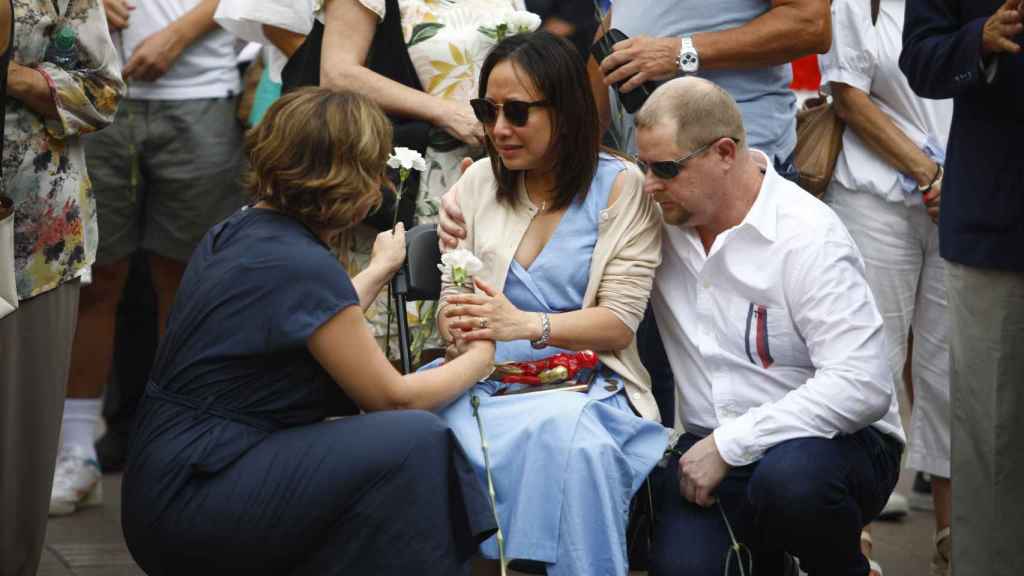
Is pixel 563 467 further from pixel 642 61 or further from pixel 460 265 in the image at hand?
pixel 642 61

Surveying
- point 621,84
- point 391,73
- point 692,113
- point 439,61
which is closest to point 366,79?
point 391,73

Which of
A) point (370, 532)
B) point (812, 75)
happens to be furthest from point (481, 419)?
point (812, 75)

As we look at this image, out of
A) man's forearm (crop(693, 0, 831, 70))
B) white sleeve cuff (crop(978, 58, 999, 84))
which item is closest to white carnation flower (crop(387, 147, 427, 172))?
man's forearm (crop(693, 0, 831, 70))

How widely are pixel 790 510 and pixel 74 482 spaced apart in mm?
2974

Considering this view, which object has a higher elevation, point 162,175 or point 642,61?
point 642,61

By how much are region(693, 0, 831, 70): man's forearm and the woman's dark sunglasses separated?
711 mm

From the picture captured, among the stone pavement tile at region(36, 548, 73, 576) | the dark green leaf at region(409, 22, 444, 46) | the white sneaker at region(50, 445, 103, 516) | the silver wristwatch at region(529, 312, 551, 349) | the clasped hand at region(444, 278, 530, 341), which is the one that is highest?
the dark green leaf at region(409, 22, 444, 46)

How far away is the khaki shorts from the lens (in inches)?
237

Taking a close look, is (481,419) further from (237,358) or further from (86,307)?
(86,307)

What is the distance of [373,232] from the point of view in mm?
4941

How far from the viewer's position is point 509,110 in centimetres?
415

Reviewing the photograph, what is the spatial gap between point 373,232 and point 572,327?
1.10 meters

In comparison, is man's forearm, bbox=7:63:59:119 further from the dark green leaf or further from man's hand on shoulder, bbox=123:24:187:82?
man's hand on shoulder, bbox=123:24:187:82

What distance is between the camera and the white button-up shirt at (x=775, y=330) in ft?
12.7
